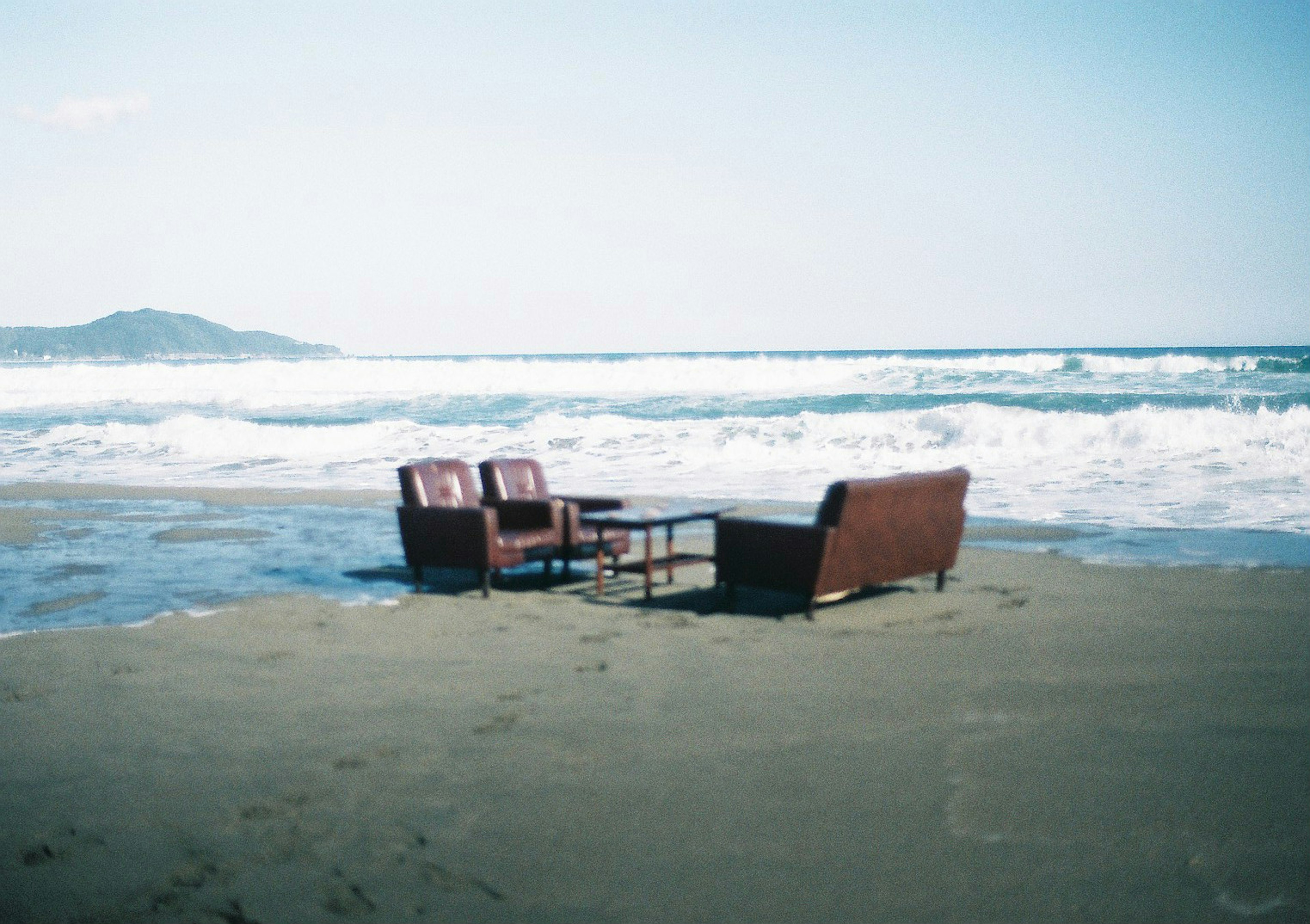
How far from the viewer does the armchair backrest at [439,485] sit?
8352 millimetres

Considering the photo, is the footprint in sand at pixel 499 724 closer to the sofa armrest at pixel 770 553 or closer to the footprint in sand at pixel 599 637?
the footprint in sand at pixel 599 637

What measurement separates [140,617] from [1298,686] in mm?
6478

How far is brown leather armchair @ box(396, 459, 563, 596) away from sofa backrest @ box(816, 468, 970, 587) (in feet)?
7.60

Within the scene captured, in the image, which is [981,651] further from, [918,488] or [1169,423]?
[1169,423]

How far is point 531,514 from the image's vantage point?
28.2 ft

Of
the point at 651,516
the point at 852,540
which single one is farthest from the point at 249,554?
the point at 852,540

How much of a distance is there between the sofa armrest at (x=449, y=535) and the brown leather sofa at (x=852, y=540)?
169cm

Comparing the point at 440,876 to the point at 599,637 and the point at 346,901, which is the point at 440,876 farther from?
the point at 599,637

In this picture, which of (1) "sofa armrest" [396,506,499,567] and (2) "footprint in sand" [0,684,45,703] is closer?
(2) "footprint in sand" [0,684,45,703]

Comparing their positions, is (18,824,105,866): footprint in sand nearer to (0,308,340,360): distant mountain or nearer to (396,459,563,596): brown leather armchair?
(396,459,563,596): brown leather armchair

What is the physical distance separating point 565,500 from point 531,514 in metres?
0.38

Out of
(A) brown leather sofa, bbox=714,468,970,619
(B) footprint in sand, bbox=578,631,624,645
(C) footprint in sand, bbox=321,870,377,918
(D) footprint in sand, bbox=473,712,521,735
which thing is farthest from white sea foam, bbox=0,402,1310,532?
(C) footprint in sand, bbox=321,870,377,918

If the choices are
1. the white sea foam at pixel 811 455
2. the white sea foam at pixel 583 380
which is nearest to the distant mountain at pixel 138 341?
the white sea foam at pixel 583 380

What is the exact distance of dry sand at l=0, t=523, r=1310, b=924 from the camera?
317 cm
